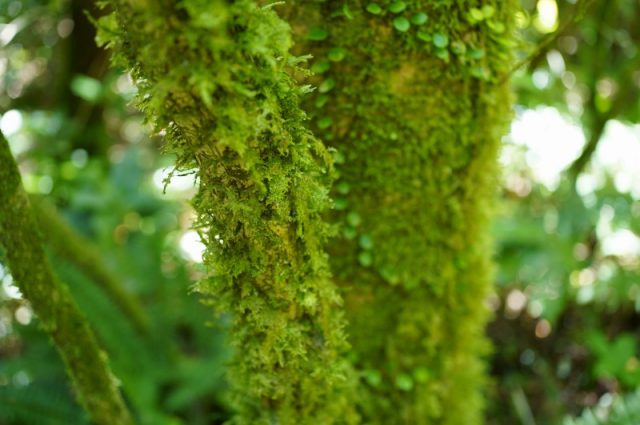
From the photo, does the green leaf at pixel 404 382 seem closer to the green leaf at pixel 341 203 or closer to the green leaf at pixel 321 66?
the green leaf at pixel 341 203

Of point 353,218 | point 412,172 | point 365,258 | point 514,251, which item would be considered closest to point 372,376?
point 365,258

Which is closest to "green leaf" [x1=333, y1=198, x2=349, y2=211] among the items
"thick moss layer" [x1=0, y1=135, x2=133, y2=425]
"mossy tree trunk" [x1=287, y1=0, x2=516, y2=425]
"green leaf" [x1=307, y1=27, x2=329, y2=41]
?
"mossy tree trunk" [x1=287, y1=0, x2=516, y2=425]

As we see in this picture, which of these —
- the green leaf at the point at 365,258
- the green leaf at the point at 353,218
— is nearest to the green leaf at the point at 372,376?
the green leaf at the point at 365,258

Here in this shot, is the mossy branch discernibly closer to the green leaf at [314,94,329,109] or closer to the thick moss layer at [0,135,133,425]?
the thick moss layer at [0,135,133,425]

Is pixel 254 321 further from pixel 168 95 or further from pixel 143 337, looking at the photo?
pixel 143 337

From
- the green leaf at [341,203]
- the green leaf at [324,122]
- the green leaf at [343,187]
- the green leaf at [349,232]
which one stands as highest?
the green leaf at [324,122]

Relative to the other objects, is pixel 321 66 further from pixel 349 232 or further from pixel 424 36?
pixel 349 232
